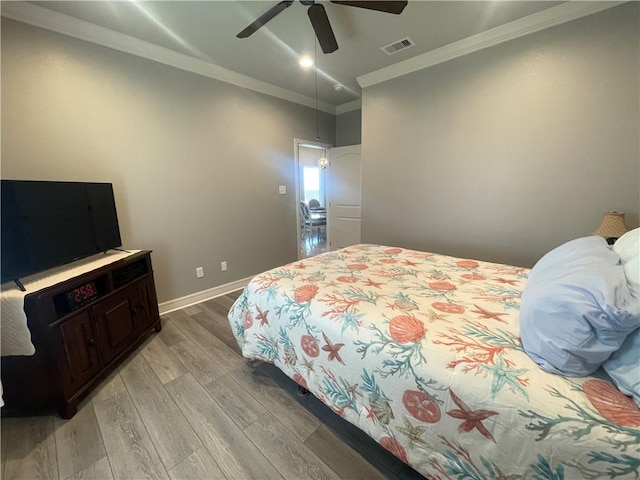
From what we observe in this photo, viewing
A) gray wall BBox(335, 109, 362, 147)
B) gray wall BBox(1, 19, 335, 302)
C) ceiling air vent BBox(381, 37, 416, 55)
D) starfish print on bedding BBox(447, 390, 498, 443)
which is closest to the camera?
starfish print on bedding BBox(447, 390, 498, 443)

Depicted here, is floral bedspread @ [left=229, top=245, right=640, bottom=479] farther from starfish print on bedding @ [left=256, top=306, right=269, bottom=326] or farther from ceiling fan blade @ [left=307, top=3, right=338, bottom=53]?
ceiling fan blade @ [left=307, top=3, right=338, bottom=53]

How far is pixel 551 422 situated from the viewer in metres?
0.71

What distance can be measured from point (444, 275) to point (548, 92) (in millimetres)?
1837

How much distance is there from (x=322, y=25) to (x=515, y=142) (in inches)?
74.6

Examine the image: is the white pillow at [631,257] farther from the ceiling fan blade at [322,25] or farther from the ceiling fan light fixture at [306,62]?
the ceiling fan light fixture at [306,62]

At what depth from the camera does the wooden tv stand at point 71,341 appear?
52.9 inches

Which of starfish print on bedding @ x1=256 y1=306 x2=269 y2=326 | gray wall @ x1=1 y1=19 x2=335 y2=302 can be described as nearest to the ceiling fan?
gray wall @ x1=1 y1=19 x2=335 y2=302

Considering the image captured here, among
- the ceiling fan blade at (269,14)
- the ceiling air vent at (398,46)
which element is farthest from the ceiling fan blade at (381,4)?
the ceiling air vent at (398,46)

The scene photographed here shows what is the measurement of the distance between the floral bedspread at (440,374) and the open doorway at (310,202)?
249 cm

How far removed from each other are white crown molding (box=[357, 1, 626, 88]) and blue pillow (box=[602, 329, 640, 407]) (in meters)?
2.48

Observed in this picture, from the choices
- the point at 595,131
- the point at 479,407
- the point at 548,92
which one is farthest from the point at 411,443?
the point at 548,92

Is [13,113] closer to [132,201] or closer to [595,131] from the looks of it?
[132,201]

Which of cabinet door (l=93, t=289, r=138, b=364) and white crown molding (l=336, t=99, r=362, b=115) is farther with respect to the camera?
white crown molding (l=336, t=99, r=362, b=115)

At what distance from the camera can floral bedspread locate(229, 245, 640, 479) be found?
0.70 meters
